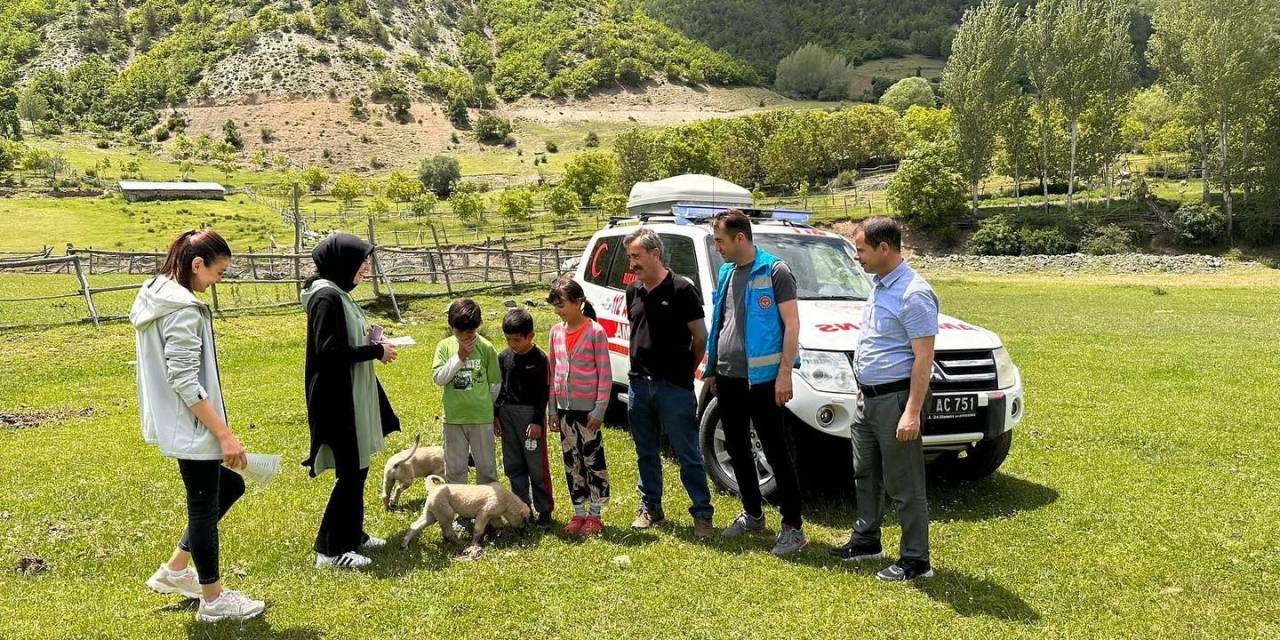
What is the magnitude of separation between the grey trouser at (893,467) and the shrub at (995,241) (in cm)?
4925

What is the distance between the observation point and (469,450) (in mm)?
5504

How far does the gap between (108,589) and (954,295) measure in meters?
28.7

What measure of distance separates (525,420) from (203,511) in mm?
2093

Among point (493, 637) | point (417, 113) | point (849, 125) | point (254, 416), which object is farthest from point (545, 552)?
point (417, 113)

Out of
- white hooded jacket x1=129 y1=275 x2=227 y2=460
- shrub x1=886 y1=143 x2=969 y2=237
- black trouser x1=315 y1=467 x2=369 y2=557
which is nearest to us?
white hooded jacket x1=129 y1=275 x2=227 y2=460

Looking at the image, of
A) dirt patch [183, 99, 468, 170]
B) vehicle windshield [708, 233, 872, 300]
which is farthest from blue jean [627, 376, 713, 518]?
dirt patch [183, 99, 468, 170]

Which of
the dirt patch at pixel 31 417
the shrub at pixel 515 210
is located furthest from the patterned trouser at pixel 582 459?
the shrub at pixel 515 210

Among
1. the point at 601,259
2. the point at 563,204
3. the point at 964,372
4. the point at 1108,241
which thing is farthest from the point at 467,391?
the point at 563,204

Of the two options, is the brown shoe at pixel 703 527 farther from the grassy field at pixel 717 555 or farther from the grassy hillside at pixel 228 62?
the grassy hillside at pixel 228 62

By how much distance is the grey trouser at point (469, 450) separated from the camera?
17.8ft

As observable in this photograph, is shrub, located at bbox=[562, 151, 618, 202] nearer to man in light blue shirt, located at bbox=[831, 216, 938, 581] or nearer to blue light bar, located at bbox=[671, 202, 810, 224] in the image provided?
blue light bar, located at bbox=[671, 202, 810, 224]

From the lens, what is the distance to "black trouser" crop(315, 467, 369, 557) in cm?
477

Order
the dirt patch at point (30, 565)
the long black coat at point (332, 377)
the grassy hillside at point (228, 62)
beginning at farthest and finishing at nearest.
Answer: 1. the grassy hillside at point (228, 62)
2. the dirt patch at point (30, 565)
3. the long black coat at point (332, 377)

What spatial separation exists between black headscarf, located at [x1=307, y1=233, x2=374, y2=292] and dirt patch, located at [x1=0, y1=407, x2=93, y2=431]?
7.43 metres
